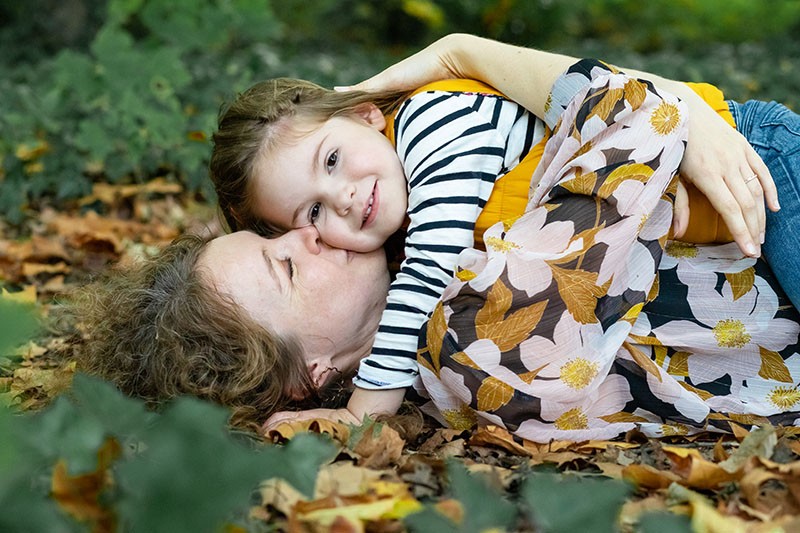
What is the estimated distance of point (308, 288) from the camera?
2324mm

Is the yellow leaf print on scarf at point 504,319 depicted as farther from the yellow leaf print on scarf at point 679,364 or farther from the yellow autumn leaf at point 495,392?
the yellow leaf print on scarf at point 679,364

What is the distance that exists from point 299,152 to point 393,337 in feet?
1.88

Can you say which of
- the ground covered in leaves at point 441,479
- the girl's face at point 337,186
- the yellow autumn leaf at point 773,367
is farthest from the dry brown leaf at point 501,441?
the yellow autumn leaf at point 773,367

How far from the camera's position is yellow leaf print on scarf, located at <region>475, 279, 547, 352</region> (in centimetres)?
213

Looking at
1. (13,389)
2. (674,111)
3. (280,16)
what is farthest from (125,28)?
(674,111)

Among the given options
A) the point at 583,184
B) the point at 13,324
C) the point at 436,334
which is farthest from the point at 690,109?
the point at 13,324

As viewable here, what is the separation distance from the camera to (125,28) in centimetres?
814

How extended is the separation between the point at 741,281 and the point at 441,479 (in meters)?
1.14

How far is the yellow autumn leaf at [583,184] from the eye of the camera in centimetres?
218

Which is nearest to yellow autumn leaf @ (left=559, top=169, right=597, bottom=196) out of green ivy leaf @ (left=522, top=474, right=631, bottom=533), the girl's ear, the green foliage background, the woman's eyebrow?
the girl's ear

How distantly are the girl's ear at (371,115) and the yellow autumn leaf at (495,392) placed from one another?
2.89ft

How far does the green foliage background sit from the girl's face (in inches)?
86.2

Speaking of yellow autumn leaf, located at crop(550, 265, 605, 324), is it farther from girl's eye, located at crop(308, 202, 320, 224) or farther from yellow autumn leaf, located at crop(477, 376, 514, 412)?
girl's eye, located at crop(308, 202, 320, 224)

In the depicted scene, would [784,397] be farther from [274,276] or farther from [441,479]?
[274,276]
